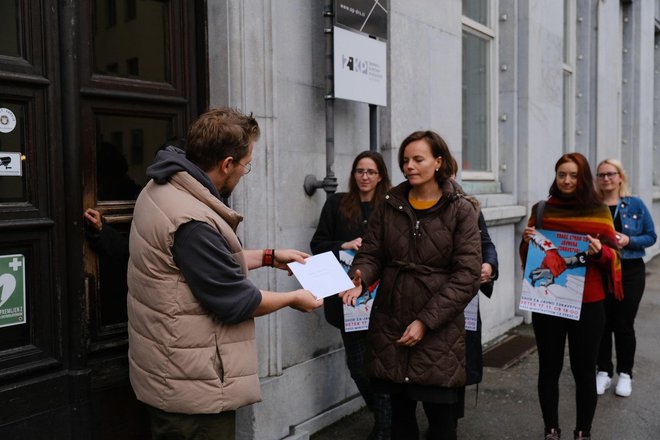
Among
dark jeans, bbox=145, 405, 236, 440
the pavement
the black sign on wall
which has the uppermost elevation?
the black sign on wall

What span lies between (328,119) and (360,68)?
0.50m

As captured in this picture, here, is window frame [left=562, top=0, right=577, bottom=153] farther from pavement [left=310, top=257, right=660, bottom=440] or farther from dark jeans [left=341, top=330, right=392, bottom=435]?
dark jeans [left=341, top=330, right=392, bottom=435]

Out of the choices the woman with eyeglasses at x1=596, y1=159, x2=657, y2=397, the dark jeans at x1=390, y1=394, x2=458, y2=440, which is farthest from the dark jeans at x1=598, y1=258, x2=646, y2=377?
the dark jeans at x1=390, y1=394, x2=458, y2=440

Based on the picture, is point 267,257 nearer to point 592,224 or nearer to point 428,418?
point 428,418

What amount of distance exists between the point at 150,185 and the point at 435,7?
4.14 meters

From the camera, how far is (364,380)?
4.25 metres

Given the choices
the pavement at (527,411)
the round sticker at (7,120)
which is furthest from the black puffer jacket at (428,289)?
the round sticker at (7,120)

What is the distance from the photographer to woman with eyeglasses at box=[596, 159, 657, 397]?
200 inches

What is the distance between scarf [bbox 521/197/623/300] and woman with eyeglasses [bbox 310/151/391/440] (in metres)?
1.11

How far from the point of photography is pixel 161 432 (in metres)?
2.36

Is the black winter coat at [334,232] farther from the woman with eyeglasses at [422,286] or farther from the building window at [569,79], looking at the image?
the building window at [569,79]

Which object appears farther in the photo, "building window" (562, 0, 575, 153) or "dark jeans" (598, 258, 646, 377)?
"building window" (562, 0, 575, 153)

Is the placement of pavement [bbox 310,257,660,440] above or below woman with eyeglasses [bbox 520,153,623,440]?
below

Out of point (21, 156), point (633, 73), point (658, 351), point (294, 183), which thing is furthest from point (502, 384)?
point (633, 73)
